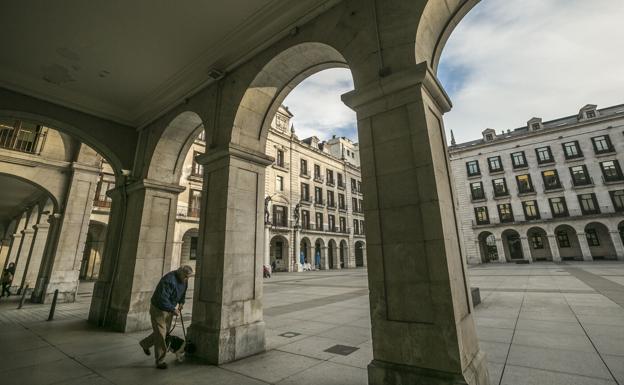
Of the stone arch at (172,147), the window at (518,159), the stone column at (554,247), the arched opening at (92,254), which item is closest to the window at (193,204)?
the arched opening at (92,254)

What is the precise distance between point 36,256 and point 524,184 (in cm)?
4508

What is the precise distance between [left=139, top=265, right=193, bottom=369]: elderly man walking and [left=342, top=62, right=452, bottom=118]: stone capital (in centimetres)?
354

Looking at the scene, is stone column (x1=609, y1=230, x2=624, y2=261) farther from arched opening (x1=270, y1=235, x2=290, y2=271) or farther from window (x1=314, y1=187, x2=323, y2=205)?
arched opening (x1=270, y1=235, x2=290, y2=271)

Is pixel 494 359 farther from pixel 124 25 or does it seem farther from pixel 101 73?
pixel 101 73

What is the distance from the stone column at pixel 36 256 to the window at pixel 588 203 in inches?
1826

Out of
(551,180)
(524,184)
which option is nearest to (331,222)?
(524,184)

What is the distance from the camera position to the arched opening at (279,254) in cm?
3030

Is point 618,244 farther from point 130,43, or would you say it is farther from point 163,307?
point 130,43

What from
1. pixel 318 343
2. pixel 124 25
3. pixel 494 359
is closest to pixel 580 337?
pixel 494 359

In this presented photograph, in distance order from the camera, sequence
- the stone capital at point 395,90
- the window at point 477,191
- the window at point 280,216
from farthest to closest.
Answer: the window at point 477,191 → the window at point 280,216 → the stone capital at point 395,90

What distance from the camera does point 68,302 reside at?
1146cm

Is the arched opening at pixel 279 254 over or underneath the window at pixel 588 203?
underneath

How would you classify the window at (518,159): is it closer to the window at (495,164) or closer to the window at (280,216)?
the window at (495,164)

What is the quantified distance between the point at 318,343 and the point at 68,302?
39.8ft
